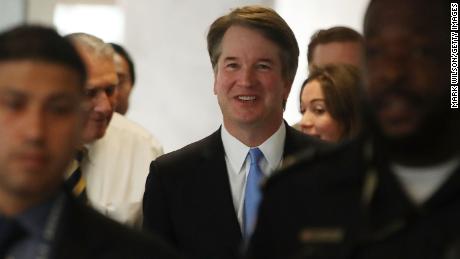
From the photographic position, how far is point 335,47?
5.64 m

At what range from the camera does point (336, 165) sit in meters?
2.91

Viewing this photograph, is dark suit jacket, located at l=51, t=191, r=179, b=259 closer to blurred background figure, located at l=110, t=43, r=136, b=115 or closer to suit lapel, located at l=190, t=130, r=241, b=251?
suit lapel, located at l=190, t=130, r=241, b=251

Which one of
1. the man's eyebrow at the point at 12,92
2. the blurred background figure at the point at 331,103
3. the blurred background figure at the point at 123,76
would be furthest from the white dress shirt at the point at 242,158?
the blurred background figure at the point at 123,76

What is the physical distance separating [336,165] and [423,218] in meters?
0.28

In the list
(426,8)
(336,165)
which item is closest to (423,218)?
(336,165)

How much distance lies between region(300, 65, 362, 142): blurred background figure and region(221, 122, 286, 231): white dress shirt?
41 centimetres

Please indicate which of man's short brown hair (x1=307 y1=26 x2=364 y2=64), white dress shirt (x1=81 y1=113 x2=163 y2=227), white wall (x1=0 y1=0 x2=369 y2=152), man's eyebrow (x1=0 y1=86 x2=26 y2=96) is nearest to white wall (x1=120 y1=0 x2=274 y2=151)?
white wall (x1=0 y1=0 x2=369 y2=152)

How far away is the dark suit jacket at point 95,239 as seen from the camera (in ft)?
9.75

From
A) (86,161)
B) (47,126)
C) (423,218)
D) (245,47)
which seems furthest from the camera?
(86,161)

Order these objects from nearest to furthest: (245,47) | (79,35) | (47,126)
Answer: (47,126) → (245,47) → (79,35)

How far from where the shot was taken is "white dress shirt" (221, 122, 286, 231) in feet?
14.1

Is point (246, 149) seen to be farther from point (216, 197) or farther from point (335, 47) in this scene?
point (335, 47)

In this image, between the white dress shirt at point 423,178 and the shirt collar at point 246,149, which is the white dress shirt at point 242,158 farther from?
the white dress shirt at point 423,178

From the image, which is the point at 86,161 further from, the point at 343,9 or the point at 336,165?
the point at 343,9
